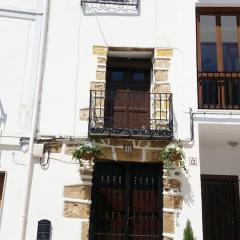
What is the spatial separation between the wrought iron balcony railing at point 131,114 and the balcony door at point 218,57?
829 mm

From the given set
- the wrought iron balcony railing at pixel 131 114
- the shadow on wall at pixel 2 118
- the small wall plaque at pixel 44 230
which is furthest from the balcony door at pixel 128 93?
the small wall plaque at pixel 44 230

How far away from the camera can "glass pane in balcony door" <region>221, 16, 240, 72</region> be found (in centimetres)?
816

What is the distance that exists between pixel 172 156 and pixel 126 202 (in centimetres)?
129

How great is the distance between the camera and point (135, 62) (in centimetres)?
862

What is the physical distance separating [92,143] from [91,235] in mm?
1726

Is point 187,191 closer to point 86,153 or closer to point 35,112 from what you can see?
point 86,153

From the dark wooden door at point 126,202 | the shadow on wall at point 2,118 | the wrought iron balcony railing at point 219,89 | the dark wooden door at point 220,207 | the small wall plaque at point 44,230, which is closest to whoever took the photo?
the small wall plaque at point 44,230

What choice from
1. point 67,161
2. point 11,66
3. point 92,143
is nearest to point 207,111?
point 92,143

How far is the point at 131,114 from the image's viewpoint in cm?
800

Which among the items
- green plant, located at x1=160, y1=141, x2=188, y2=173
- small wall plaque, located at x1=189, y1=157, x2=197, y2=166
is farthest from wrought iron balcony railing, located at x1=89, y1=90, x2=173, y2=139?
small wall plaque, located at x1=189, y1=157, x2=197, y2=166

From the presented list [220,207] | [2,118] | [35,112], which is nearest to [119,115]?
[35,112]

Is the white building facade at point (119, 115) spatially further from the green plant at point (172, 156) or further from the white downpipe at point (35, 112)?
the green plant at point (172, 156)

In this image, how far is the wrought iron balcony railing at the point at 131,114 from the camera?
737cm

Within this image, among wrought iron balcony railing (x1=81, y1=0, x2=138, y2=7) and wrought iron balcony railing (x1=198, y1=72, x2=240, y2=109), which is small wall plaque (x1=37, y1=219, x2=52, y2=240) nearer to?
wrought iron balcony railing (x1=198, y1=72, x2=240, y2=109)
